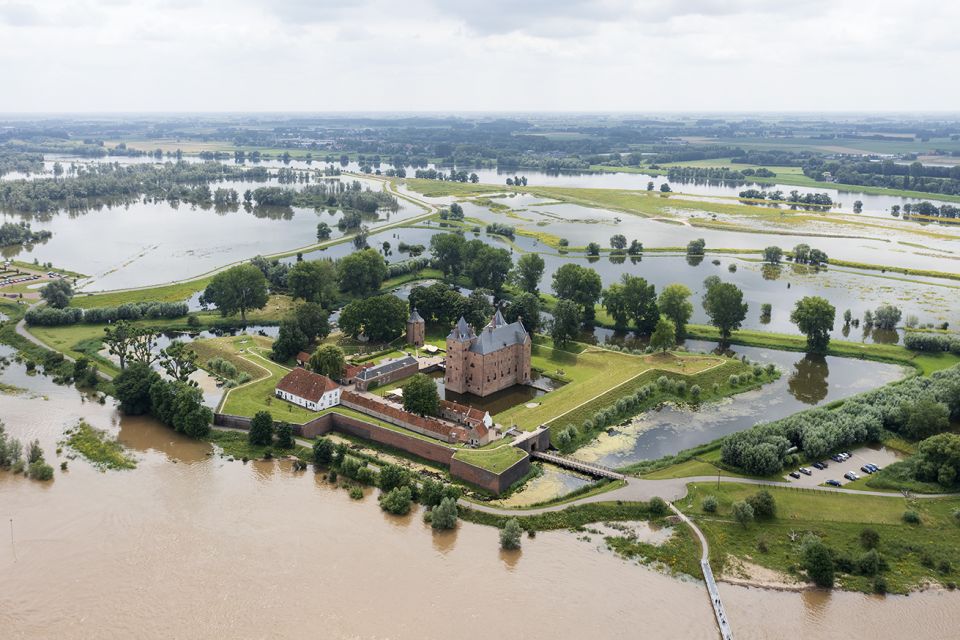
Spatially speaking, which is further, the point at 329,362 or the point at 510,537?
the point at 329,362

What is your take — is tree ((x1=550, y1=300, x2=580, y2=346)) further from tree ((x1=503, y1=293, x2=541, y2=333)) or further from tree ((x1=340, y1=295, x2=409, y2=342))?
tree ((x1=340, y1=295, x2=409, y2=342))

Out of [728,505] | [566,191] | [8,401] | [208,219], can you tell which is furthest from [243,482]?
[566,191]

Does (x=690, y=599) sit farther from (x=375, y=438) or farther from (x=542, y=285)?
(x=542, y=285)

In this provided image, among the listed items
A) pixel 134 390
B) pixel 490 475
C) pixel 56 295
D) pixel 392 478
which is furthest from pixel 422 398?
pixel 56 295

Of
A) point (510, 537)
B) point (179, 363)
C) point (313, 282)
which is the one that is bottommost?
point (510, 537)

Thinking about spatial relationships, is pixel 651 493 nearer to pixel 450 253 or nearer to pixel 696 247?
pixel 450 253

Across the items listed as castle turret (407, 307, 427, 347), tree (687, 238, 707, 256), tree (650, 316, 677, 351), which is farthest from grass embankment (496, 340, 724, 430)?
tree (687, 238, 707, 256)
